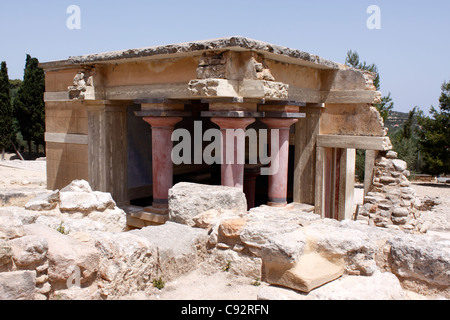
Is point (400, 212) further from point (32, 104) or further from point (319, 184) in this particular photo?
point (32, 104)

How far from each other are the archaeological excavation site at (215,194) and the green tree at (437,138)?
865cm

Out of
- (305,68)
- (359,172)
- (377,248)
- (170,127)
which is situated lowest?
(359,172)

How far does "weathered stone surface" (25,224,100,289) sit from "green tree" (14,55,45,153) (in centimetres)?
2556

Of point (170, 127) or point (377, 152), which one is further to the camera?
point (377, 152)

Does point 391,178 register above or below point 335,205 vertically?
above

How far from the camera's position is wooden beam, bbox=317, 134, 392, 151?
371 inches

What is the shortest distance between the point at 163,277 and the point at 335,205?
26.5 feet

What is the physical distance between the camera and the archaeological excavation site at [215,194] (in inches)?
128

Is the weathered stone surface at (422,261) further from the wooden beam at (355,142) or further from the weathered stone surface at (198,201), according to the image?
the wooden beam at (355,142)

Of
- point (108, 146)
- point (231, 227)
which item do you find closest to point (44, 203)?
point (231, 227)

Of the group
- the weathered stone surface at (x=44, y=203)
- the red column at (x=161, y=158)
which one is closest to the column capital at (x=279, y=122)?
the red column at (x=161, y=158)
